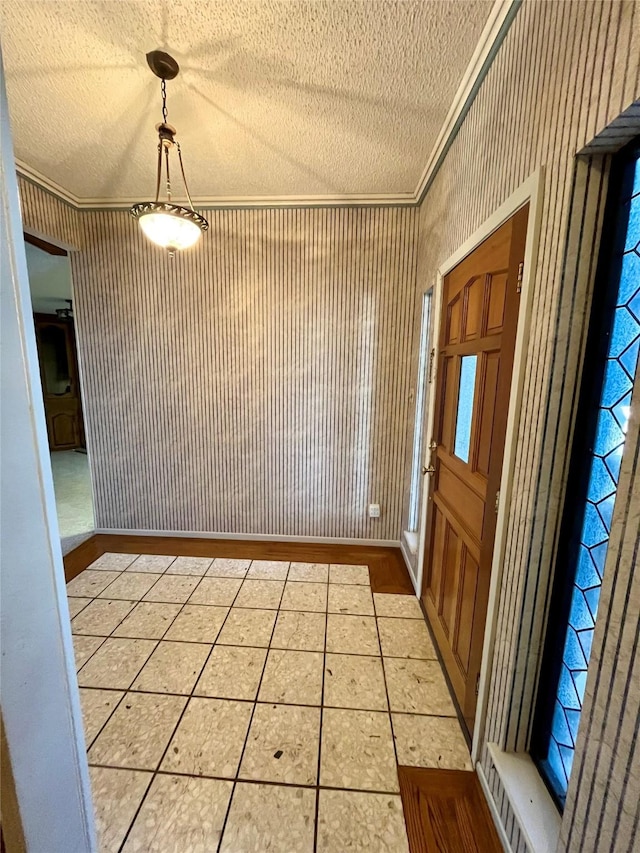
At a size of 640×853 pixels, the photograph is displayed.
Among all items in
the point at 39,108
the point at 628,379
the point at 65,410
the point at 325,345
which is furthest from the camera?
the point at 65,410

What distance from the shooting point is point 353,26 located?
1.26 meters

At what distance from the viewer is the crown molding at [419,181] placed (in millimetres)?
1209

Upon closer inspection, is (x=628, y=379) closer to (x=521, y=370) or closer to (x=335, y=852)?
(x=521, y=370)

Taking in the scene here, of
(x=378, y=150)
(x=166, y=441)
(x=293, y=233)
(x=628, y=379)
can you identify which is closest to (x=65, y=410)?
Answer: (x=166, y=441)

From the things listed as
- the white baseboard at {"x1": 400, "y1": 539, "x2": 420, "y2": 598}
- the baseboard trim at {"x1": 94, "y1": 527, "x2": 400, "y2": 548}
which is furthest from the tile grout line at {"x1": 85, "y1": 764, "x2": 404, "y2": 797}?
the baseboard trim at {"x1": 94, "y1": 527, "x2": 400, "y2": 548}

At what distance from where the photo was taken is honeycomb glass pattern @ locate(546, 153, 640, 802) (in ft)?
2.67

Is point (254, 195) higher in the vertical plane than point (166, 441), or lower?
higher

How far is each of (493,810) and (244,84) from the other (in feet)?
10.3

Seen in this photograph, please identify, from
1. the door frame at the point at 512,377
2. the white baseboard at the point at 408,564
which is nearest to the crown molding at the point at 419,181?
the door frame at the point at 512,377

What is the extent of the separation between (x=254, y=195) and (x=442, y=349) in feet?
6.30

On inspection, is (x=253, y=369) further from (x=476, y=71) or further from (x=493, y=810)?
(x=493, y=810)

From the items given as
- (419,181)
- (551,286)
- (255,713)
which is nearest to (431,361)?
(551,286)

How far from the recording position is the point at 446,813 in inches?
45.4

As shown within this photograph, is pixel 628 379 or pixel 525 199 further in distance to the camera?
pixel 525 199
